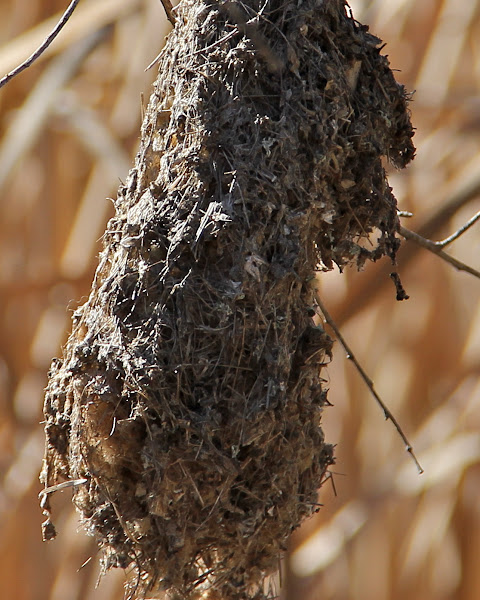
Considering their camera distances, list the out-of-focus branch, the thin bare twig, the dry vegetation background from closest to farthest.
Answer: the thin bare twig < the out-of-focus branch < the dry vegetation background

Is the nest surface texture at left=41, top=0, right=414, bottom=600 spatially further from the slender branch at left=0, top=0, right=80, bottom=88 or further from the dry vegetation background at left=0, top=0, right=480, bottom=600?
the dry vegetation background at left=0, top=0, right=480, bottom=600

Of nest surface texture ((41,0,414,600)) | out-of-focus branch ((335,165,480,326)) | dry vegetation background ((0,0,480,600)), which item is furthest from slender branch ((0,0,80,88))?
dry vegetation background ((0,0,480,600))

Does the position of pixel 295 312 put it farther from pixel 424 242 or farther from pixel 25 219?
pixel 25 219

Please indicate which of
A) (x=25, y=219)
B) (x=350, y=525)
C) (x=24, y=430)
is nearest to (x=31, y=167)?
(x=25, y=219)

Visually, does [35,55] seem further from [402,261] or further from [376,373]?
[376,373]

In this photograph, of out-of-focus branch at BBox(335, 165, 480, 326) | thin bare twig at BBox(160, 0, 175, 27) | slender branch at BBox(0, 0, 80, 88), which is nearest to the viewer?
slender branch at BBox(0, 0, 80, 88)

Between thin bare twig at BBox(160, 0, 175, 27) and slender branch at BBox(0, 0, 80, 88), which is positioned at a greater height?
thin bare twig at BBox(160, 0, 175, 27)
